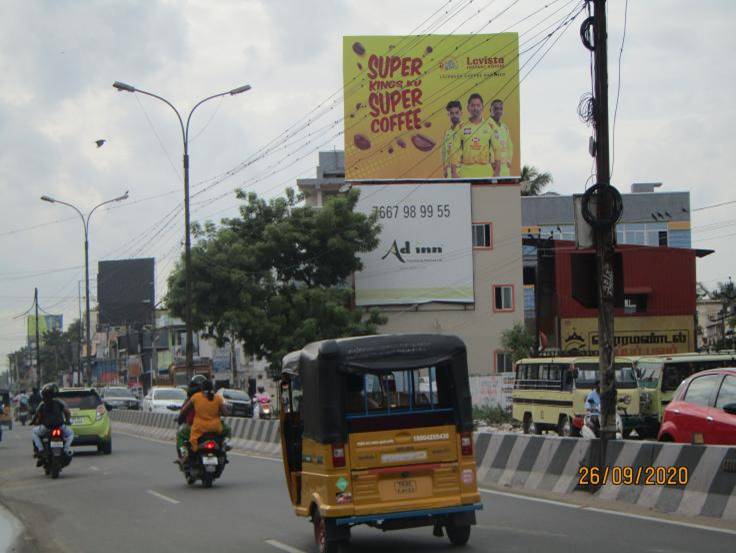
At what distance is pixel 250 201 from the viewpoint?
54906mm

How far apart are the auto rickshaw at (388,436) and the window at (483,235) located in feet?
161

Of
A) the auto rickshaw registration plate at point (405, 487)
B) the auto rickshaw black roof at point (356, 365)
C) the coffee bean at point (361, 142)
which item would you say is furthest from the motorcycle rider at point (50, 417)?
the coffee bean at point (361, 142)

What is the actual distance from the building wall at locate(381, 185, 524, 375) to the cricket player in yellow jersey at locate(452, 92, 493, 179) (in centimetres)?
102

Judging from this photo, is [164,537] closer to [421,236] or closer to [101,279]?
[421,236]

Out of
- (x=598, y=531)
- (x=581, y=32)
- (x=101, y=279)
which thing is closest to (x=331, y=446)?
(x=598, y=531)

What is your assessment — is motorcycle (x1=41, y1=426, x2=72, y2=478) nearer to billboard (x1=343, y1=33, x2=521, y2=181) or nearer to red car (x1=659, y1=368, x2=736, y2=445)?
red car (x1=659, y1=368, x2=736, y2=445)

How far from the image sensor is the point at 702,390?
1414cm

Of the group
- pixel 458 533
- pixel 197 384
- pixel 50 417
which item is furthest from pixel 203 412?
pixel 458 533

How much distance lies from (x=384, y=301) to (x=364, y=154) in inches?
315

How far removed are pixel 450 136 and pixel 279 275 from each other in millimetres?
12270

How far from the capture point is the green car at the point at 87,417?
2798 cm

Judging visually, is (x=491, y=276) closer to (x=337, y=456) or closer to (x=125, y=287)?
(x=125, y=287)

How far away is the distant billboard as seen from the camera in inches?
2756

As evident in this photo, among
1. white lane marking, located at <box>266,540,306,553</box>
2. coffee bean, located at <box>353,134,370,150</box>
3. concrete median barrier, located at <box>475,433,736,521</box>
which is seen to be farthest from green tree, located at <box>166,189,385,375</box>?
white lane marking, located at <box>266,540,306,553</box>
